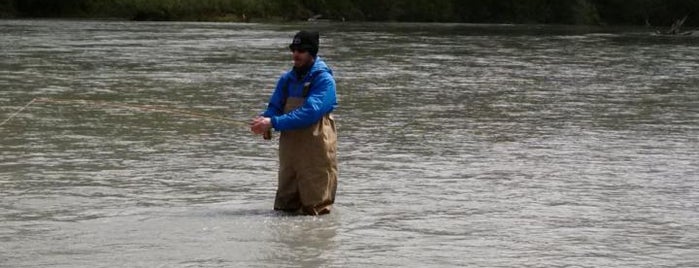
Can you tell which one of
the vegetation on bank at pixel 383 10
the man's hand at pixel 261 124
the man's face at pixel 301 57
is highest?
the man's face at pixel 301 57

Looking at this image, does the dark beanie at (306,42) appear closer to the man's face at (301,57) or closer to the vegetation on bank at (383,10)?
the man's face at (301,57)

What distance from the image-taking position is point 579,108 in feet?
57.3

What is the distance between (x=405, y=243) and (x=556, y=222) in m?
1.34

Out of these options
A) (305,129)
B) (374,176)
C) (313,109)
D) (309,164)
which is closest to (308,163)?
(309,164)

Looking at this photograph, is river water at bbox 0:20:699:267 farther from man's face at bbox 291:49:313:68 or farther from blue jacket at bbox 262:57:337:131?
man's face at bbox 291:49:313:68

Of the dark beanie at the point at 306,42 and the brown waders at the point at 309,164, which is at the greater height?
the dark beanie at the point at 306,42

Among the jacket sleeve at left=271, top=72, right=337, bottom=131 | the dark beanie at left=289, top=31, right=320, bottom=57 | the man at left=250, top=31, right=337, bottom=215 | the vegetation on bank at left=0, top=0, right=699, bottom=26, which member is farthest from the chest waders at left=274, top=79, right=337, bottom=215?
the vegetation on bank at left=0, top=0, right=699, bottom=26

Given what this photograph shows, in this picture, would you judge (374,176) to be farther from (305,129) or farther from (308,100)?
(308,100)

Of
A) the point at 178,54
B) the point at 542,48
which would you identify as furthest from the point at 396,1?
the point at 178,54

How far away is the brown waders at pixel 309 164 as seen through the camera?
27.5ft

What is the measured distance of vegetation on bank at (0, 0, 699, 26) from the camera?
73812mm

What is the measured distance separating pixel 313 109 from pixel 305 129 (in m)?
0.22

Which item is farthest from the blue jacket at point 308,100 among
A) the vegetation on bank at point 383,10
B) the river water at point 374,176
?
the vegetation on bank at point 383,10

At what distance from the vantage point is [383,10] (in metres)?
85.1
